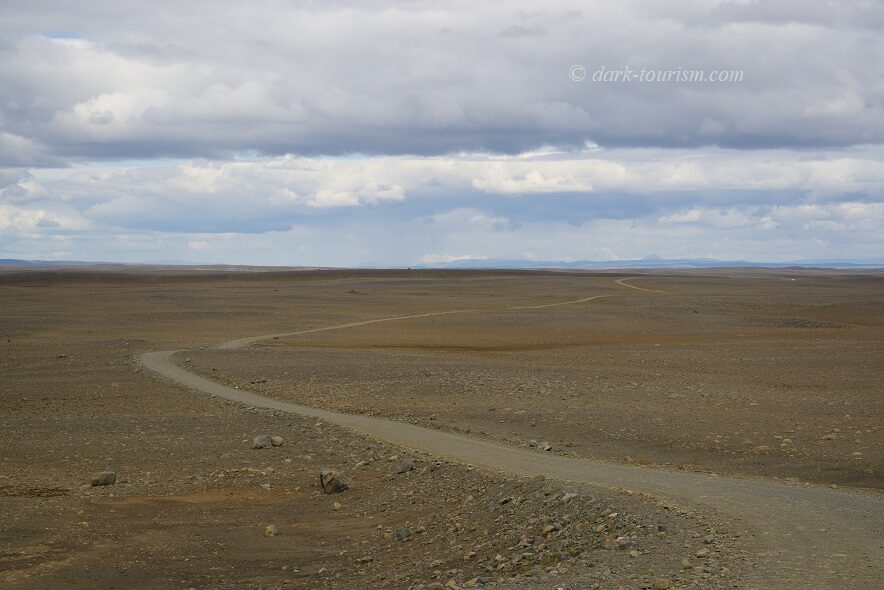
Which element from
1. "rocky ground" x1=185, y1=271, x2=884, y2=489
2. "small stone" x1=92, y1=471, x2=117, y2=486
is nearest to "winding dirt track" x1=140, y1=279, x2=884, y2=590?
"rocky ground" x1=185, y1=271, x2=884, y2=489

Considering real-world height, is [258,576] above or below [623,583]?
below

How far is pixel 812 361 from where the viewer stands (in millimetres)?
32562

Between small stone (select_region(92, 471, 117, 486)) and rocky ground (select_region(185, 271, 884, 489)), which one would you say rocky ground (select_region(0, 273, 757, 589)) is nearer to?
small stone (select_region(92, 471, 117, 486))

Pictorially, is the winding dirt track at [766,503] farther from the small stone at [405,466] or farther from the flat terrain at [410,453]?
the small stone at [405,466]

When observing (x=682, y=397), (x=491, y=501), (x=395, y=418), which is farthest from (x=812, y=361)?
(x=491, y=501)

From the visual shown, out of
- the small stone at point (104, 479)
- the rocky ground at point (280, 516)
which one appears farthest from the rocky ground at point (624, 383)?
the small stone at point (104, 479)

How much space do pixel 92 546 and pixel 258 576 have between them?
2.90 metres

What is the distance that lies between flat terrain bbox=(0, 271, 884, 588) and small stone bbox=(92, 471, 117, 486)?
0.19m

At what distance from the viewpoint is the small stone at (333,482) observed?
17219 millimetres

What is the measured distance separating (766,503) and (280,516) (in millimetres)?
7802

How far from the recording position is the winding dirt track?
1016 cm

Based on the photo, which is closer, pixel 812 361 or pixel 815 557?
pixel 815 557

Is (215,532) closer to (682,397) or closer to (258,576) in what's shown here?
(258,576)

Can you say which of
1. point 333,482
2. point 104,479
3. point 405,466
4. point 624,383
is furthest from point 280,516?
point 624,383
